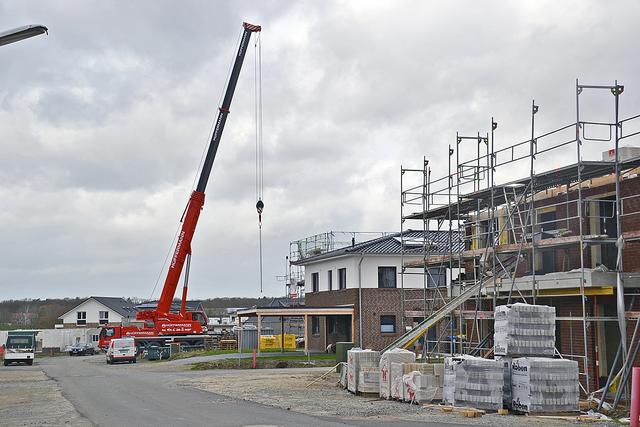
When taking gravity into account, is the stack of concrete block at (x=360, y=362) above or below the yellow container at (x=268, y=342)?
above

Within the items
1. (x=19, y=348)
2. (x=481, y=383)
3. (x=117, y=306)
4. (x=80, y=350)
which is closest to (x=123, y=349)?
(x=19, y=348)

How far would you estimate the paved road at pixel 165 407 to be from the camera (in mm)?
16969

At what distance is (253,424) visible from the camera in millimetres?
16422

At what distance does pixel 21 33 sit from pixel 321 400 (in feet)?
47.1

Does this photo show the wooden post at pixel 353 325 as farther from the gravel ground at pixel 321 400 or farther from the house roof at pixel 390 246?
the gravel ground at pixel 321 400

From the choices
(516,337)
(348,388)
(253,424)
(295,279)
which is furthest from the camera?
(295,279)

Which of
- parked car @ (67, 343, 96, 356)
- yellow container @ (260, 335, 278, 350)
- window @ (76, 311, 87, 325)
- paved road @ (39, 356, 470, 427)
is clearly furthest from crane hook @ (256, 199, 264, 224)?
window @ (76, 311, 87, 325)

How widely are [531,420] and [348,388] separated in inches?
318

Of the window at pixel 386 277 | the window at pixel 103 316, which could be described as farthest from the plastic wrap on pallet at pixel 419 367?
the window at pixel 103 316

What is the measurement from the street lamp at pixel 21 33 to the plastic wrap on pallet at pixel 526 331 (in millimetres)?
12853

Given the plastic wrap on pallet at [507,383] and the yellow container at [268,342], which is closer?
the plastic wrap on pallet at [507,383]

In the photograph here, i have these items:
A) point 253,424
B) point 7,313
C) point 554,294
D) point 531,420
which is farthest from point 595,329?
point 7,313

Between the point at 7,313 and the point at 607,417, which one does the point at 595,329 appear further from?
the point at 7,313

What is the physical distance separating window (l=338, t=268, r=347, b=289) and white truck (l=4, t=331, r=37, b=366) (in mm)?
20792
